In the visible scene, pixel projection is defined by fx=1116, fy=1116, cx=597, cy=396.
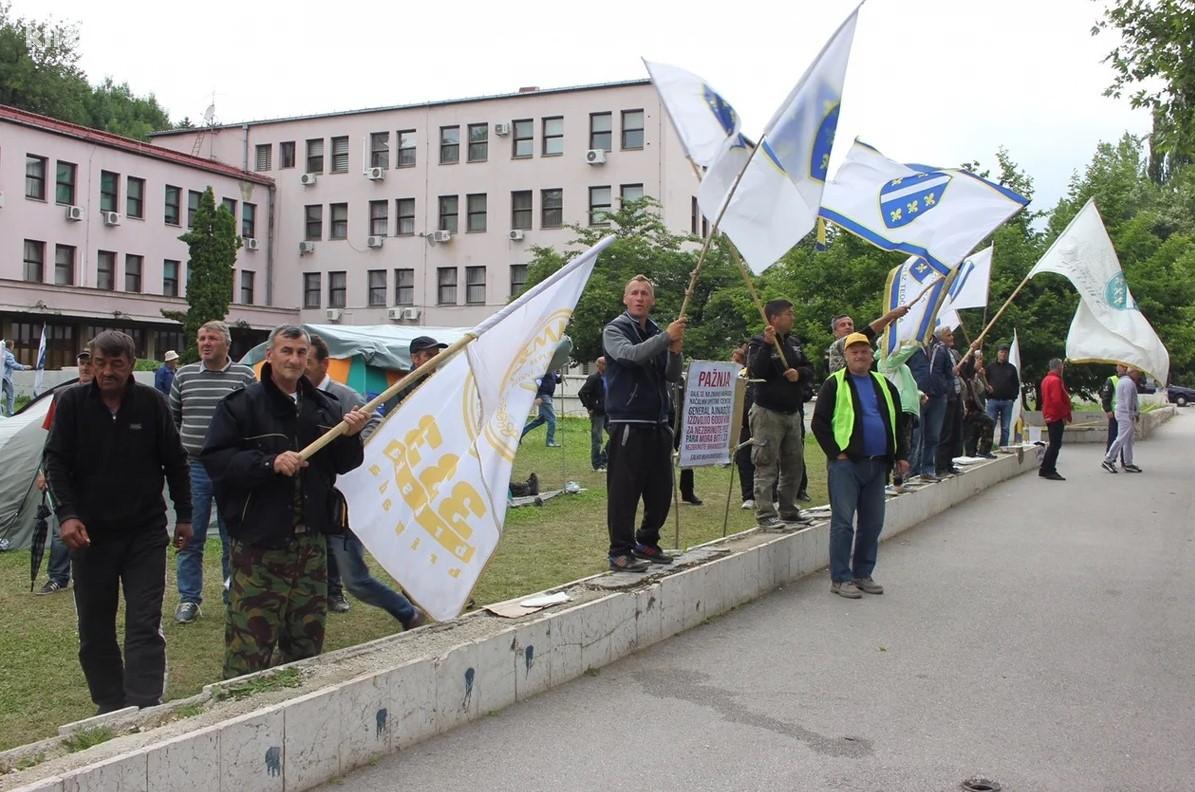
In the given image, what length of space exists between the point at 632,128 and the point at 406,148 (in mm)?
11245

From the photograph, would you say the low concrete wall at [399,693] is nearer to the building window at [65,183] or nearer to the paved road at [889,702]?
the paved road at [889,702]

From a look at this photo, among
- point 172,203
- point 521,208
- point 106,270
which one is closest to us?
point 106,270

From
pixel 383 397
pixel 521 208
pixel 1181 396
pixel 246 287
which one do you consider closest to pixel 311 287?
pixel 246 287

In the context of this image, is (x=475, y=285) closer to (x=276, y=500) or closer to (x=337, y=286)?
(x=337, y=286)

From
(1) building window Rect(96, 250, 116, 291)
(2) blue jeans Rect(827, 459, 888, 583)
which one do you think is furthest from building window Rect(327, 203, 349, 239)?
(2) blue jeans Rect(827, 459, 888, 583)

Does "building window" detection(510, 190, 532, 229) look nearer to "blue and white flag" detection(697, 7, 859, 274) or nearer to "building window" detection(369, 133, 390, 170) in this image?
"building window" detection(369, 133, 390, 170)

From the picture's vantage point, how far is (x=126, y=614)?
4965 millimetres

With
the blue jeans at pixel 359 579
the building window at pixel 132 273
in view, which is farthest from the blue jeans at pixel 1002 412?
the building window at pixel 132 273

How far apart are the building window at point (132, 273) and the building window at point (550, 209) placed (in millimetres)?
17664

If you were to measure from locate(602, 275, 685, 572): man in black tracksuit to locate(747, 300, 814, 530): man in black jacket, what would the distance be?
7.54 feet

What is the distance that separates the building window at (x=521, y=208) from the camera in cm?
5203

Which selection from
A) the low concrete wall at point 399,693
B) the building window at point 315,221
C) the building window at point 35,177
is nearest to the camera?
the low concrete wall at point 399,693

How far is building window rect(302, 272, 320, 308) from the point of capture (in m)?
55.7

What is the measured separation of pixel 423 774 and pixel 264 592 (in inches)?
42.2
